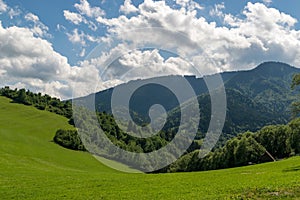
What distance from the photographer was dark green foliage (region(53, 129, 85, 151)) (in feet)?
454

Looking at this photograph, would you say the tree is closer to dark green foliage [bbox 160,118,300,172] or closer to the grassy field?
the grassy field

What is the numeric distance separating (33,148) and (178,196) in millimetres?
101667

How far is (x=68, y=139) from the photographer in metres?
141

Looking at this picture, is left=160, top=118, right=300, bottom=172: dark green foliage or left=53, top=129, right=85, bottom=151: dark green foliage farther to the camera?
left=53, top=129, right=85, bottom=151: dark green foliage

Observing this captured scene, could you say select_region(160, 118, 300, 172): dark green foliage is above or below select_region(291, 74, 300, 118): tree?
below

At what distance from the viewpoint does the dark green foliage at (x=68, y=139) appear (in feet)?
454

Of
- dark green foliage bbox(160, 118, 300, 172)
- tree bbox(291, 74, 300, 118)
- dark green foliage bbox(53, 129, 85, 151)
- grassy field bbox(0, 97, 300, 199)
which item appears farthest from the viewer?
dark green foliage bbox(53, 129, 85, 151)

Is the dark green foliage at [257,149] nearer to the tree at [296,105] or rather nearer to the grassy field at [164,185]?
the grassy field at [164,185]

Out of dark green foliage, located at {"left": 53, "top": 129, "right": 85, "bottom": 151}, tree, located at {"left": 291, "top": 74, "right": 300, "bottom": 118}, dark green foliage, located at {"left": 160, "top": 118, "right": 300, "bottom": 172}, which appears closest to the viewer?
tree, located at {"left": 291, "top": 74, "right": 300, "bottom": 118}

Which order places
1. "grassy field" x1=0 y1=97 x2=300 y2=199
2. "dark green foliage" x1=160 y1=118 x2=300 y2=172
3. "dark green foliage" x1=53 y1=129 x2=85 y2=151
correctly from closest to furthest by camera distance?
"grassy field" x1=0 y1=97 x2=300 y2=199, "dark green foliage" x1=160 y1=118 x2=300 y2=172, "dark green foliage" x1=53 y1=129 x2=85 y2=151

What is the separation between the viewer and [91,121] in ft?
431

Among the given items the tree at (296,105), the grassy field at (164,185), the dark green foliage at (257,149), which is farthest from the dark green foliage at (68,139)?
the tree at (296,105)

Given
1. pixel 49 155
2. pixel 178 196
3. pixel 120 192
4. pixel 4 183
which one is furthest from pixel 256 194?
pixel 49 155

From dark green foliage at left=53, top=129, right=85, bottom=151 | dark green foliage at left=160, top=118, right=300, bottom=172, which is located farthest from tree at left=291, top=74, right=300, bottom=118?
dark green foliage at left=53, top=129, right=85, bottom=151
